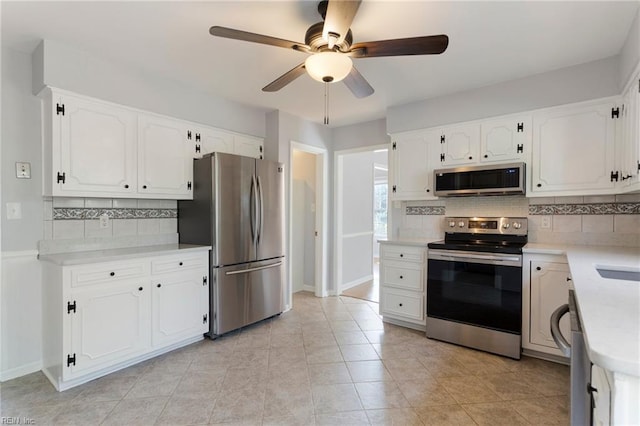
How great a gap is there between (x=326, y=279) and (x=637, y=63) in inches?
147

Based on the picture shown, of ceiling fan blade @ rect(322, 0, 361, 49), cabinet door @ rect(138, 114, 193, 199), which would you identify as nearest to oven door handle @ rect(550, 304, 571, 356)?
ceiling fan blade @ rect(322, 0, 361, 49)

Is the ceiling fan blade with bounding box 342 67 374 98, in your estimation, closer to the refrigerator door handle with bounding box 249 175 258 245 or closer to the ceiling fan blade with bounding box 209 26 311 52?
the ceiling fan blade with bounding box 209 26 311 52

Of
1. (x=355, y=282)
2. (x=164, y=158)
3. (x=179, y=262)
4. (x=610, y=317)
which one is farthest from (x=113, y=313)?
(x=355, y=282)

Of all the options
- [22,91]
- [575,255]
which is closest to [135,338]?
[22,91]

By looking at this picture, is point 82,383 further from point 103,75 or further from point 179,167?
point 103,75

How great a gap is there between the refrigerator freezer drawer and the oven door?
163 centimetres

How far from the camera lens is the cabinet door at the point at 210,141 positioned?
128 inches

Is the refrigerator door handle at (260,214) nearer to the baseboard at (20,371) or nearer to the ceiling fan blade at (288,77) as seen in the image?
the ceiling fan blade at (288,77)

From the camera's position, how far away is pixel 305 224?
16.0 ft

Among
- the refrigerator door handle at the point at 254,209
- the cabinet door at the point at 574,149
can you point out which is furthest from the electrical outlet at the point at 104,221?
the cabinet door at the point at 574,149

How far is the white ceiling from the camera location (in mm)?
1890

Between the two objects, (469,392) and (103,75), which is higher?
(103,75)

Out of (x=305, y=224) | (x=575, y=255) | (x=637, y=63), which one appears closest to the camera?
(x=637, y=63)

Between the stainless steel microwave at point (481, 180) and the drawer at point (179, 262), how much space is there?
2390 millimetres
